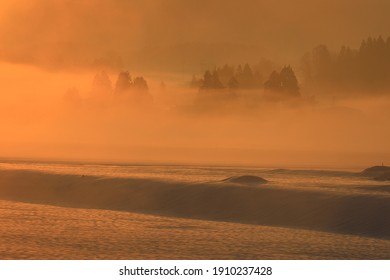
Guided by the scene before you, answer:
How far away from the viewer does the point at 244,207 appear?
5738 cm

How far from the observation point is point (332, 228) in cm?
5022

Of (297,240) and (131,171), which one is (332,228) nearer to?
(297,240)

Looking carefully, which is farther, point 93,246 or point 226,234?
point 226,234

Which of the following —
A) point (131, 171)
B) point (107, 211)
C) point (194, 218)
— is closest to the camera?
point (194, 218)

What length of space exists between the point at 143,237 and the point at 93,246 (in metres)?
3.33

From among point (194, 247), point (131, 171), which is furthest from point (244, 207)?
point (131, 171)

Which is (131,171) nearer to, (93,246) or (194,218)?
(194,218)

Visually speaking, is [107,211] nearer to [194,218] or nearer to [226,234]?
[194,218]

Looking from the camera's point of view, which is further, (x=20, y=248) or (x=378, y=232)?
(x=378, y=232)

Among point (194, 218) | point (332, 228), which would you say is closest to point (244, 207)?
point (194, 218)
